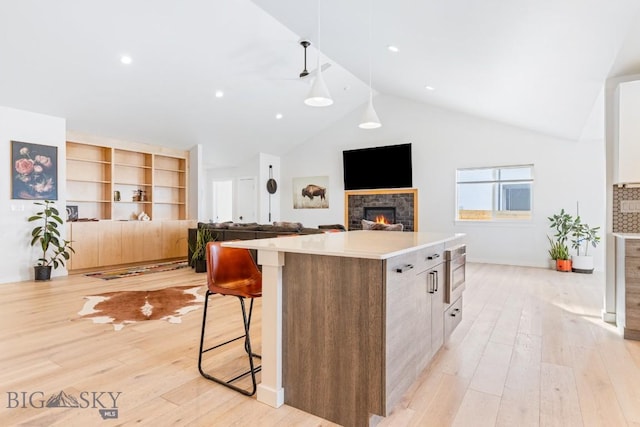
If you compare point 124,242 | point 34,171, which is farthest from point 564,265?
point 34,171

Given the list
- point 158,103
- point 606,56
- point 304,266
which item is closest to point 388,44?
point 606,56

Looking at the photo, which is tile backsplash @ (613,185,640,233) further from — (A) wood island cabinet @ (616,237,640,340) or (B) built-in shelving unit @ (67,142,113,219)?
(B) built-in shelving unit @ (67,142,113,219)

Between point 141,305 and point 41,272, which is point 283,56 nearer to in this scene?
point 141,305

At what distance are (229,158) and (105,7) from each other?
17.2 feet

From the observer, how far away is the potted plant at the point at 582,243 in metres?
5.78

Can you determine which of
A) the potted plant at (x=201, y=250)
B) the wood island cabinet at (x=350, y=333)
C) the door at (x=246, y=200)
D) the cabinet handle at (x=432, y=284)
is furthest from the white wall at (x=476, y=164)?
the wood island cabinet at (x=350, y=333)

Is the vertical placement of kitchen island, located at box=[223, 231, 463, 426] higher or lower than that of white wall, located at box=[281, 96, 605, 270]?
lower

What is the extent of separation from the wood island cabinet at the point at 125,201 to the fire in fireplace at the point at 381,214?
4.16 meters

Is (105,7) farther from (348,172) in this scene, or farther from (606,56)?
(348,172)

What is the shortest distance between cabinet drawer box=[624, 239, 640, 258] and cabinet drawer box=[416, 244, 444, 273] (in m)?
1.73

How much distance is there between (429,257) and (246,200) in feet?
25.8

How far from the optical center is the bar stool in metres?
2.04

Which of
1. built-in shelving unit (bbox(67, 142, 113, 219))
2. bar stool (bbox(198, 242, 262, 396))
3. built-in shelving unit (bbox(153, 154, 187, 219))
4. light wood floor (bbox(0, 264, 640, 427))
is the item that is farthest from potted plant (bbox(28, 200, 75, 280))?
bar stool (bbox(198, 242, 262, 396))

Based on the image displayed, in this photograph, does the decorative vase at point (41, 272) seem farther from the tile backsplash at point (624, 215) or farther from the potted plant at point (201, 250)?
the tile backsplash at point (624, 215)
